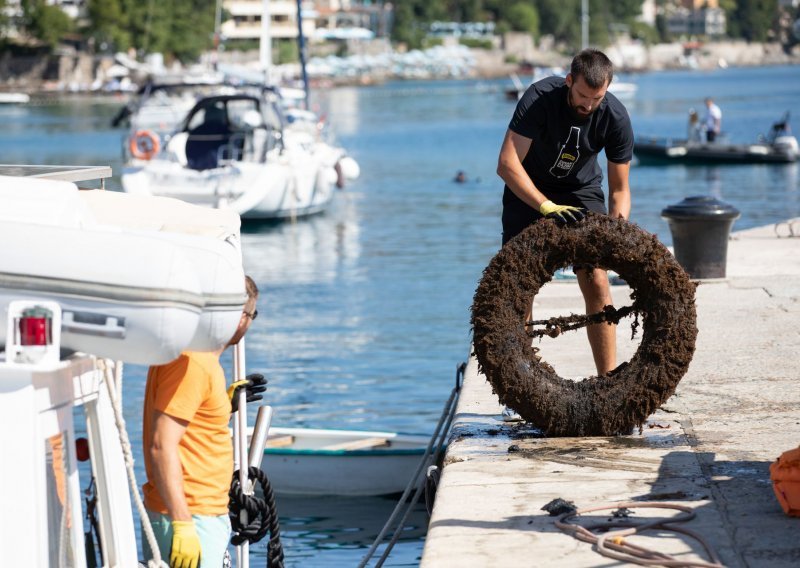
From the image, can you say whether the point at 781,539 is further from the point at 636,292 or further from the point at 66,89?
the point at 66,89

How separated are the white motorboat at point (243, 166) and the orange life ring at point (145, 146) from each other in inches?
19.3

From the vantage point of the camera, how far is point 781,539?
5.46 m

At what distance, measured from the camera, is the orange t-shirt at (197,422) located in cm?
481

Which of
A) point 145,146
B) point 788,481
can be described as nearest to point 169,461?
point 788,481

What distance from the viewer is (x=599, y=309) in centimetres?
752

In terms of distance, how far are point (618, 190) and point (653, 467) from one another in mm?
1617

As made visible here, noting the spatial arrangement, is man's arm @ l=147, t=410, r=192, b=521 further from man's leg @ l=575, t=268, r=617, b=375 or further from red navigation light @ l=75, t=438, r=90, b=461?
man's leg @ l=575, t=268, r=617, b=375

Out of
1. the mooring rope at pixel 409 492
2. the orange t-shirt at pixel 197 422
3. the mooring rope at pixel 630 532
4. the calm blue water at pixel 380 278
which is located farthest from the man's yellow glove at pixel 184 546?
the calm blue water at pixel 380 278

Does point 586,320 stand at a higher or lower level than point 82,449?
lower

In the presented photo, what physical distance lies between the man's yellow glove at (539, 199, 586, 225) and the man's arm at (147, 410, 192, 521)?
9.30 feet

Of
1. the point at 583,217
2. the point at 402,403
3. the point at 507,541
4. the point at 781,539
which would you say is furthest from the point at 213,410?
the point at 402,403

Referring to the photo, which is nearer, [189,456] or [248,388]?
[189,456]

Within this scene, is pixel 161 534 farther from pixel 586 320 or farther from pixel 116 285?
pixel 586 320

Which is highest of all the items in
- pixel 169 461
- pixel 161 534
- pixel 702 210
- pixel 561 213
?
pixel 561 213
